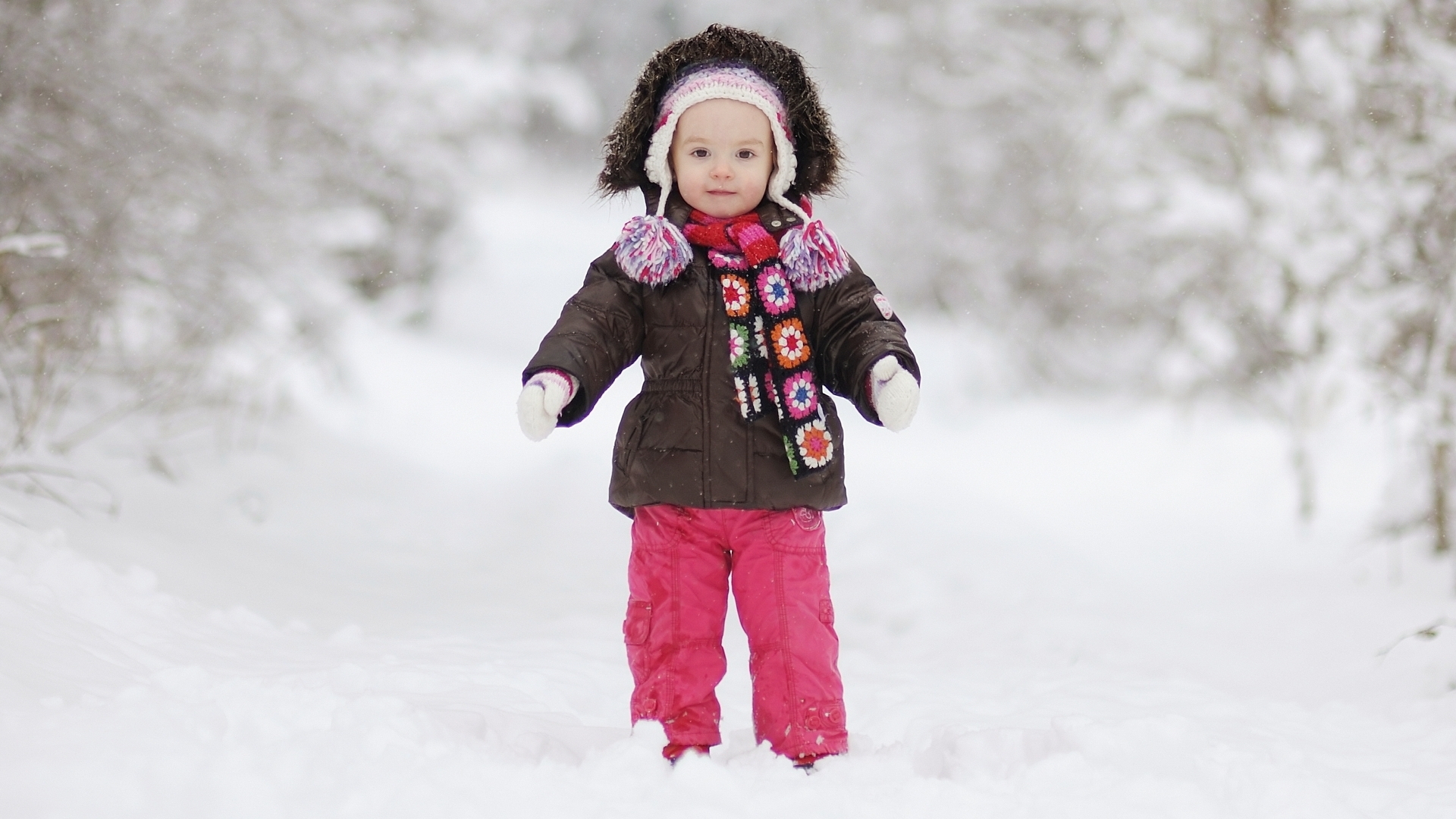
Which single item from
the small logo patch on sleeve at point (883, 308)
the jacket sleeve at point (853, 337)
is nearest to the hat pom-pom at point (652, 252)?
the jacket sleeve at point (853, 337)

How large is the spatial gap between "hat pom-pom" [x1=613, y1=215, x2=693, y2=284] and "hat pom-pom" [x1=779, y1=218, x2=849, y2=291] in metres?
0.23

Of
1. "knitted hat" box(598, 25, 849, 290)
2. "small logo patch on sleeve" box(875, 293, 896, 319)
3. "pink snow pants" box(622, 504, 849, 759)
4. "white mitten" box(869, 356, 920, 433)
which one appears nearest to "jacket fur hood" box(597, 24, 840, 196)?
"knitted hat" box(598, 25, 849, 290)

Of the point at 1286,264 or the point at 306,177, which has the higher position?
the point at 306,177

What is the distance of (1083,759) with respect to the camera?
2498 millimetres

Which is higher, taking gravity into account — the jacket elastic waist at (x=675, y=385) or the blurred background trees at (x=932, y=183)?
the blurred background trees at (x=932, y=183)

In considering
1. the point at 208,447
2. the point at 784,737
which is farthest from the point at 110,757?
the point at 208,447

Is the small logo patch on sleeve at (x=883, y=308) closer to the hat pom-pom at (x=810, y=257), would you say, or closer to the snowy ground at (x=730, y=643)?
the hat pom-pom at (x=810, y=257)

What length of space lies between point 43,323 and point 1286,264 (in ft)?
19.9

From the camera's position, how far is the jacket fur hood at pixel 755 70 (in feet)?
9.48

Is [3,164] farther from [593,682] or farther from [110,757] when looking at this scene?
[110,757]

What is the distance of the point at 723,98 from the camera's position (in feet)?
9.16

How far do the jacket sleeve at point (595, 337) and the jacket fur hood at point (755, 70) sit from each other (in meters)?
0.29

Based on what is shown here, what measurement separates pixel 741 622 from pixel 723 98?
1194 millimetres

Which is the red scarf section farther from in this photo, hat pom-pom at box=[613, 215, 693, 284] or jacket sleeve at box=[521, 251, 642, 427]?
jacket sleeve at box=[521, 251, 642, 427]
